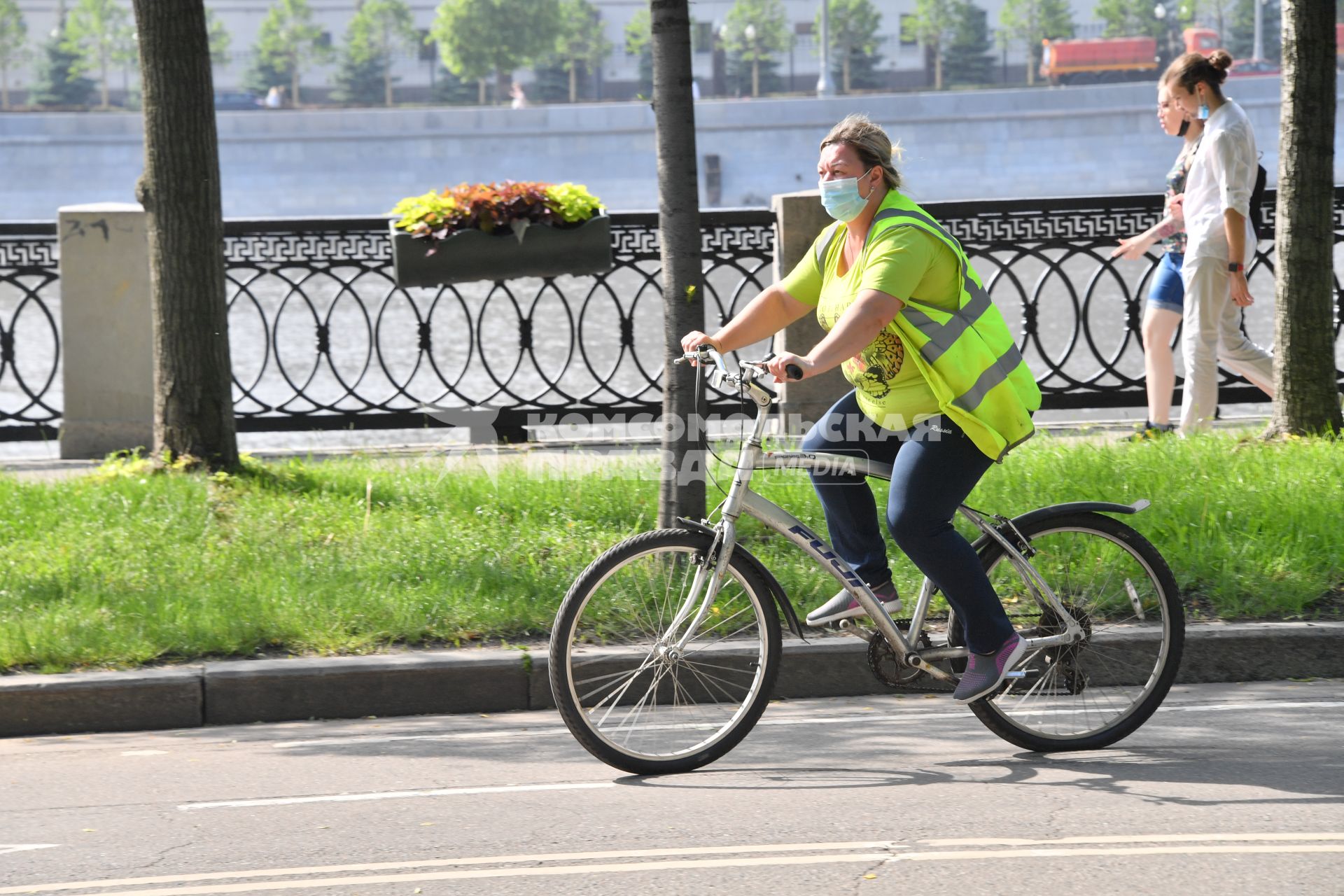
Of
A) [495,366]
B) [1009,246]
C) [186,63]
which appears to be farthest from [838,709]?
[495,366]

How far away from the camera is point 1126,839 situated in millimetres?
3988

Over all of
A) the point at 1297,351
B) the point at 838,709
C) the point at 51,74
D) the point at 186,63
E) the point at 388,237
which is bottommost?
the point at 838,709

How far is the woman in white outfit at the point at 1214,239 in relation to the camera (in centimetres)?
782

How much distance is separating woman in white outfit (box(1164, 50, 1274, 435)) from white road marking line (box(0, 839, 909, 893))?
484cm

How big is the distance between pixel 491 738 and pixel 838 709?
3.90ft

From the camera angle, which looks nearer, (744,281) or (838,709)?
(838,709)

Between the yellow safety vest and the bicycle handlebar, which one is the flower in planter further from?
the yellow safety vest

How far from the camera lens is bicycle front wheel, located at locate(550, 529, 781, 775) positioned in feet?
14.7

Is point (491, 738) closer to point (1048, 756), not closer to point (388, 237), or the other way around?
point (1048, 756)

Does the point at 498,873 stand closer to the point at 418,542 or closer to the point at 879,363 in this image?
the point at 879,363

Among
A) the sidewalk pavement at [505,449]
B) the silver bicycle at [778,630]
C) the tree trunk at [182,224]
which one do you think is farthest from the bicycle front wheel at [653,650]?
the tree trunk at [182,224]

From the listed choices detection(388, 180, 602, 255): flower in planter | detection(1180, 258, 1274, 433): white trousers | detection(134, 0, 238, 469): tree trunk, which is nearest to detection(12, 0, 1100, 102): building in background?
detection(388, 180, 602, 255): flower in planter

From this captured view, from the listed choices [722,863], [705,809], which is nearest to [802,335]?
[705,809]

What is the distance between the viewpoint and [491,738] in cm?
516
